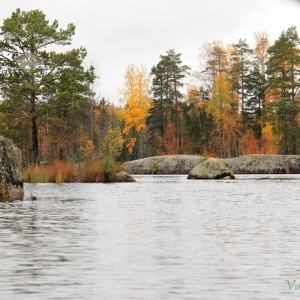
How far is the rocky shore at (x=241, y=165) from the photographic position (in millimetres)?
53312

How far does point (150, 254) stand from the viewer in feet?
26.1

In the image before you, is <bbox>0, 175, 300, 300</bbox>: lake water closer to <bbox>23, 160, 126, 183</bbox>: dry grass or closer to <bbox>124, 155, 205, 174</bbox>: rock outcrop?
<bbox>23, 160, 126, 183</bbox>: dry grass

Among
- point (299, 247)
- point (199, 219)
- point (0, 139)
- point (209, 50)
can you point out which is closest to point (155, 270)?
point (299, 247)

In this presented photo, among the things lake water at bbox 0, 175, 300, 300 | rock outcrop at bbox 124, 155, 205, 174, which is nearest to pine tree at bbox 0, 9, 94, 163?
rock outcrop at bbox 124, 155, 205, 174

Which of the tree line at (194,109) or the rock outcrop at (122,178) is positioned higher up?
the tree line at (194,109)

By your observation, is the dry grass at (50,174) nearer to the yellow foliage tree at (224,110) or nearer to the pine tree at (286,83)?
the pine tree at (286,83)

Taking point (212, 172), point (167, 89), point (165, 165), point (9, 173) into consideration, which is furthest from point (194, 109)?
point (9, 173)

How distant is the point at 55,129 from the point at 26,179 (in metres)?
20.4

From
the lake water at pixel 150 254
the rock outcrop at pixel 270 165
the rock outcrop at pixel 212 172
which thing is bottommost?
the lake water at pixel 150 254

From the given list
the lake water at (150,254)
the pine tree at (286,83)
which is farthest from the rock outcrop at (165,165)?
the lake water at (150,254)

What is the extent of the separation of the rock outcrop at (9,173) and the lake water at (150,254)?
16.2 feet

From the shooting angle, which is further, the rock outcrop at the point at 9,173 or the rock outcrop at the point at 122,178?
the rock outcrop at the point at 122,178

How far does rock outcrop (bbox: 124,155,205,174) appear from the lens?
55.8 m

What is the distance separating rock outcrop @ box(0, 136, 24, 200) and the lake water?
16.2 feet
